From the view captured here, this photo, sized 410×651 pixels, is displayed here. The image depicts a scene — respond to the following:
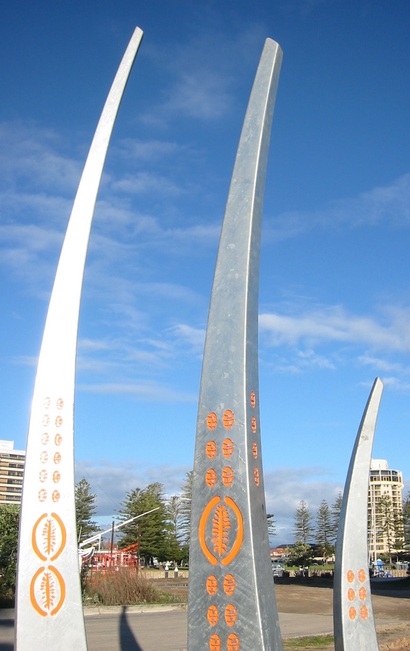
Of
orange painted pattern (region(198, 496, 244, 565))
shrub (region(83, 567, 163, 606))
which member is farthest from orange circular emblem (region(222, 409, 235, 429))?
shrub (region(83, 567, 163, 606))

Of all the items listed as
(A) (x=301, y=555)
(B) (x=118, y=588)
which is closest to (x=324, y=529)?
(A) (x=301, y=555)

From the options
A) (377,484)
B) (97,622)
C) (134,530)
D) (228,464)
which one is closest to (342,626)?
(228,464)

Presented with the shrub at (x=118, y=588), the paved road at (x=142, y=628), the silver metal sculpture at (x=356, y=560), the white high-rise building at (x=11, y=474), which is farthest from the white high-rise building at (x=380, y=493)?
the silver metal sculpture at (x=356, y=560)

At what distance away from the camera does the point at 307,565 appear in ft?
162

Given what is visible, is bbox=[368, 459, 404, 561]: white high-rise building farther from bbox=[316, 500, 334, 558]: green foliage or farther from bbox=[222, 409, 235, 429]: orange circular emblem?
bbox=[222, 409, 235, 429]: orange circular emblem

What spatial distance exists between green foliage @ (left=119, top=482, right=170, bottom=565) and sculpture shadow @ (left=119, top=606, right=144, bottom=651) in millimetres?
24275

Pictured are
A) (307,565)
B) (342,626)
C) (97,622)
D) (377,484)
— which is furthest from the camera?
(377,484)

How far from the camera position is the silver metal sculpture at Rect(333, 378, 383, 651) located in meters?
6.55

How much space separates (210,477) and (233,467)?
19cm

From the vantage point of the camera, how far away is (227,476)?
4707 mm

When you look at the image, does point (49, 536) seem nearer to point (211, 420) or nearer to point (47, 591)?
point (47, 591)

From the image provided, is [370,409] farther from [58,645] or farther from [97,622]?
[97,622]

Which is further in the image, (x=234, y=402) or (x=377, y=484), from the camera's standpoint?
(x=377, y=484)

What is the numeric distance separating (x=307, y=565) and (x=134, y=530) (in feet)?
61.4
